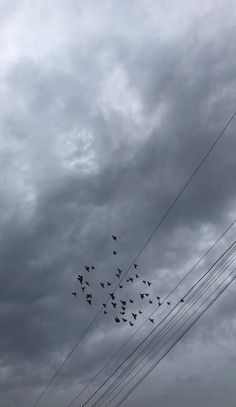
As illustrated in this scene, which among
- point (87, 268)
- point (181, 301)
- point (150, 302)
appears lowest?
point (181, 301)

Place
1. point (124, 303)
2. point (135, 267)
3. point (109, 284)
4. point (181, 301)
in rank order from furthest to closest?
1. point (124, 303)
2. point (135, 267)
3. point (109, 284)
4. point (181, 301)

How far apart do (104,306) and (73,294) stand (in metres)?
4.57

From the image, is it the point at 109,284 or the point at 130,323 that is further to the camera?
the point at 130,323

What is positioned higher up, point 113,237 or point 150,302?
point 113,237

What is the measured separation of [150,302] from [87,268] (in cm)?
801

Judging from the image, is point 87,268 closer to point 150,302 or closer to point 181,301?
point 150,302

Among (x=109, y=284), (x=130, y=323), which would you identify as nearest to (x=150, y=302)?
(x=130, y=323)

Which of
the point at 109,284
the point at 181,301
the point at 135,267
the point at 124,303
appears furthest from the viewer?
the point at 124,303

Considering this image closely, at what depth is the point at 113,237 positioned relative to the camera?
50938 mm

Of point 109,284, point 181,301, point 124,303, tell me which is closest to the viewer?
point 181,301

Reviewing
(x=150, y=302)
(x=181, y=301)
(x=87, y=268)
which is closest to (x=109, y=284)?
(x=87, y=268)

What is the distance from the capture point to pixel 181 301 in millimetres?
31516

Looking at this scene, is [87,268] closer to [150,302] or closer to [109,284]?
[109,284]

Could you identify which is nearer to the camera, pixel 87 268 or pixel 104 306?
pixel 87 268
